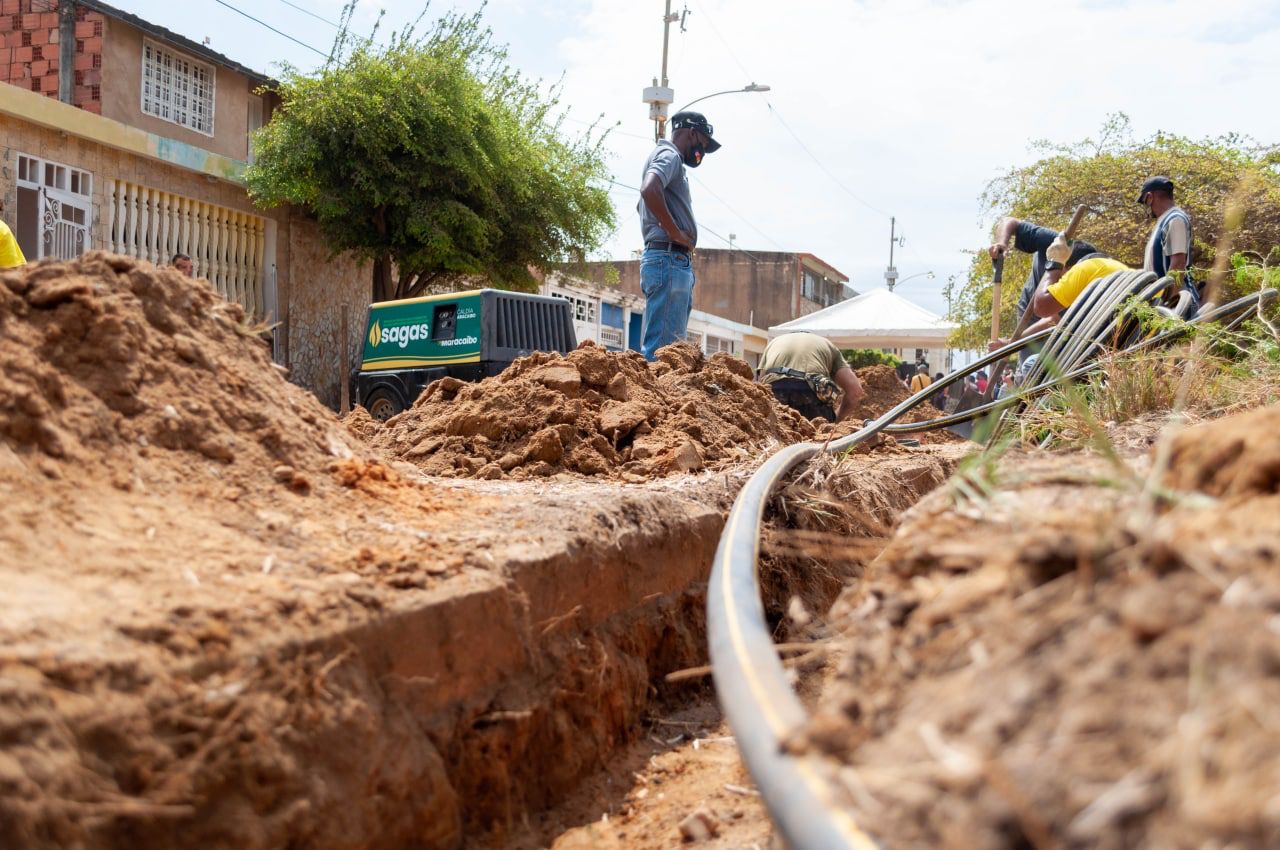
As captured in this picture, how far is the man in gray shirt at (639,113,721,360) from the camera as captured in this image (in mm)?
6777

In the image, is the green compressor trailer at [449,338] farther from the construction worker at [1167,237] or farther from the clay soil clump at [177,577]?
the clay soil clump at [177,577]

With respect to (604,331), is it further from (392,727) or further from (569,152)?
(392,727)

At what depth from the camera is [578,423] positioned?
5.04m

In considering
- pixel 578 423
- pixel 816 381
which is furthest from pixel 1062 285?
pixel 578 423

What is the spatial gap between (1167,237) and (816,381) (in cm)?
274

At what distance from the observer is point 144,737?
173 centimetres

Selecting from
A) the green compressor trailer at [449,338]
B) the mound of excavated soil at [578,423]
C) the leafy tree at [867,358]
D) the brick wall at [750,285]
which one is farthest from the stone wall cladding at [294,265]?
the brick wall at [750,285]

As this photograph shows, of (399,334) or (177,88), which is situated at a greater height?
(177,88)

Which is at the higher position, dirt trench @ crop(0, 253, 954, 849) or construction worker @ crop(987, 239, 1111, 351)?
construction worker @ crop(987, 239, 1111, 351)

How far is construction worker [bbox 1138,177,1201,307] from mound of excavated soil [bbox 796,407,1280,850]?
4.67 metres

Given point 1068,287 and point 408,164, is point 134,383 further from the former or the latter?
point 408,164

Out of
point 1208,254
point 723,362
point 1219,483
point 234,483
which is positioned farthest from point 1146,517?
point 1208,254

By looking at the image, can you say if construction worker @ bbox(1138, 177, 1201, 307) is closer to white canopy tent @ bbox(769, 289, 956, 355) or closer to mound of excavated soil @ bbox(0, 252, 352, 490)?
mound of excavated soil @ bbox(0, 252, 352, 490)

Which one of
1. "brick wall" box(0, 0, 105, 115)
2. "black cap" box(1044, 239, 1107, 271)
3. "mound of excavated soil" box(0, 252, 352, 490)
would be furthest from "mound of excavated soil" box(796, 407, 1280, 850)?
"brick wall" box(0, 0, 105, 115)
